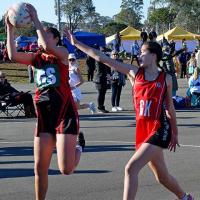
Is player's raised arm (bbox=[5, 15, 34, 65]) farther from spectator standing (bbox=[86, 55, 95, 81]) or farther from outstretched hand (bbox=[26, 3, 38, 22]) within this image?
spectator standing (bbox=[86, 55, 95, 81])

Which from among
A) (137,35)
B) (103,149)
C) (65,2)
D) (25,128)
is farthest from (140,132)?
(65,2)

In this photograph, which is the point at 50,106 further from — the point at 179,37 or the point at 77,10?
the point at 77,10

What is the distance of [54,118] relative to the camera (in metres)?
6.90

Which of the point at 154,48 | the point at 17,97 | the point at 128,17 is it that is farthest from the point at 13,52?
the point at 128,17

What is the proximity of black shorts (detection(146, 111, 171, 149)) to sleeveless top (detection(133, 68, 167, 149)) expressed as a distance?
4cm

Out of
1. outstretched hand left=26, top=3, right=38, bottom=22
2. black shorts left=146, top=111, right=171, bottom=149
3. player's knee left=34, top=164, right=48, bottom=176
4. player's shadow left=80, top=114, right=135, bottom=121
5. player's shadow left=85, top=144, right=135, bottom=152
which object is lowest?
player's shadow left=80, top=114, right=135, bottom=121

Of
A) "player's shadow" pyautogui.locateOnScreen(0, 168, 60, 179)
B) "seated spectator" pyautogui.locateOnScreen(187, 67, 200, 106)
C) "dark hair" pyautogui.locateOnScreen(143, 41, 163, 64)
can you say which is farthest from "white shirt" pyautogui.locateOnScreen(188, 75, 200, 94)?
"dark hair" pyautogui.locateOnScreen(143, 41, 163, 64)

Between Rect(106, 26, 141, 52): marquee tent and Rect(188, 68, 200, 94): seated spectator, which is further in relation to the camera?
Rect(106, 26, 141, 52): marquee tent

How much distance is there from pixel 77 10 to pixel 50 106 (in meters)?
119

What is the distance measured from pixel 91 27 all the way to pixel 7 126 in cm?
11530

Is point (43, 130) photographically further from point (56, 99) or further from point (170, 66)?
point (170, 66)

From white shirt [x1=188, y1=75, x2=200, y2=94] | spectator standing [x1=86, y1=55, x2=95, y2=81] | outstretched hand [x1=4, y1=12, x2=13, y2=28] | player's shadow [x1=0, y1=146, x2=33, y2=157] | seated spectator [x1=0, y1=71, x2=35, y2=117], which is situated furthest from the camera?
spectator standing [x1=86, y1=55, x2=95, y2=81]

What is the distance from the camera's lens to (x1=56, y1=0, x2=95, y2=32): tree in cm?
12112

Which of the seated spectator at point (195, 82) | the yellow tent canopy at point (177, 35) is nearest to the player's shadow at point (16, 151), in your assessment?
the seated spectator at point (195, 82)
